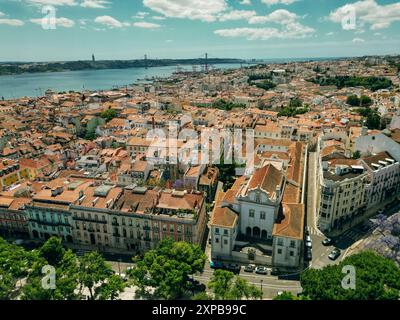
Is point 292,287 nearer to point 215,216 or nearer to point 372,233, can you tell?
point 215,216

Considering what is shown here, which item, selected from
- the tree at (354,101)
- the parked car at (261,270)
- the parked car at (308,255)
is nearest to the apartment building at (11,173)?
the parked car at (261,270)

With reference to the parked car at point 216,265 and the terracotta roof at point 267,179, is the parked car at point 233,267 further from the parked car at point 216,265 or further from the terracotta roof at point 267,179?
the terracotta roof at point 267,179

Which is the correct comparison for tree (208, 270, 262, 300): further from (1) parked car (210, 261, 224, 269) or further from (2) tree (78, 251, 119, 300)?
(2) tree (78, 251, 119, 300)

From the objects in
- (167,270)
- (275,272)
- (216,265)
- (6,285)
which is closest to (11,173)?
(6,285)

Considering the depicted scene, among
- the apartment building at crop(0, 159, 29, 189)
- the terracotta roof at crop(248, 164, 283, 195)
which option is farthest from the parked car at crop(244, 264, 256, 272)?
the apartment building at crop(0, 159, 29, 189)
